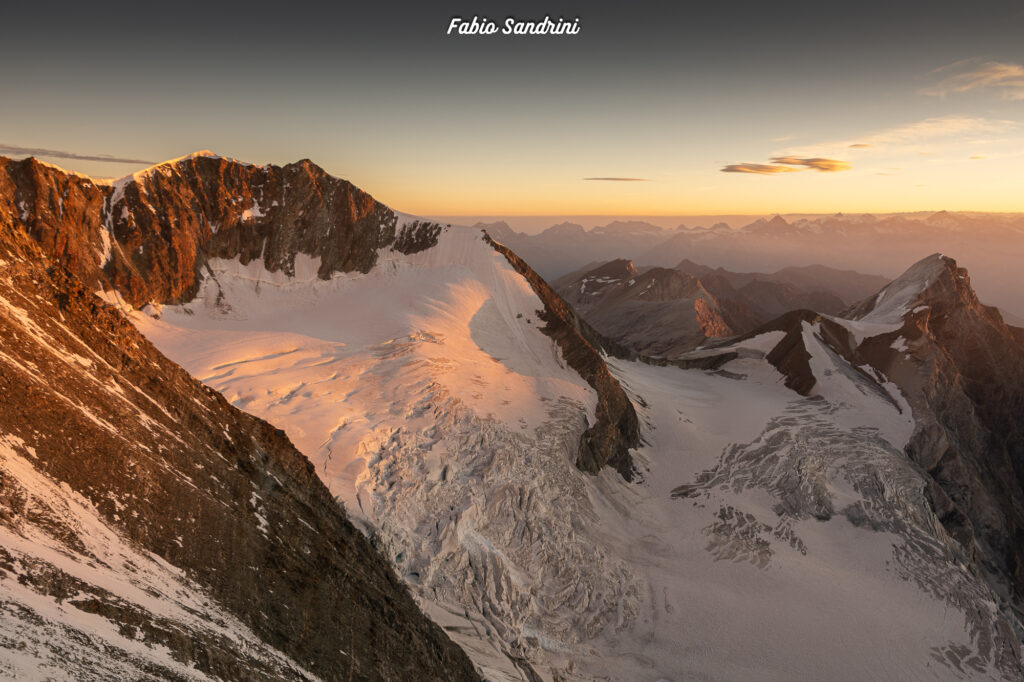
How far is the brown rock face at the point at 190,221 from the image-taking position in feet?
145

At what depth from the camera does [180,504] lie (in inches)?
786

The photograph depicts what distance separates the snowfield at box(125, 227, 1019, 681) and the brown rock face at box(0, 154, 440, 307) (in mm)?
3039

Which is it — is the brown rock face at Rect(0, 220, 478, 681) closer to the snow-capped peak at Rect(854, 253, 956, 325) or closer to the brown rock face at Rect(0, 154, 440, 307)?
the brown rock face at Rect(0, 154, 440, 307)

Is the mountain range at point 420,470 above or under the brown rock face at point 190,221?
under

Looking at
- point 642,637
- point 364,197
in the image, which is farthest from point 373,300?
point 642,637

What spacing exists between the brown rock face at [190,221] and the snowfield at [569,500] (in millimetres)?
3039

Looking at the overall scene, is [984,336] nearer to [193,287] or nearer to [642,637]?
[642,637]

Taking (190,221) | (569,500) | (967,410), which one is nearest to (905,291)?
(967,410)

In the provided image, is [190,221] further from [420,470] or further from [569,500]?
[569,500]

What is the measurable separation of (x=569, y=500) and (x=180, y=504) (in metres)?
31.3

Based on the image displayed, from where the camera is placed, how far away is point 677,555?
1823 inches

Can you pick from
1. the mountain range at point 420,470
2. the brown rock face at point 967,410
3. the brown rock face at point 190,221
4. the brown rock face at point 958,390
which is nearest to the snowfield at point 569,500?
the mountain range at point 420,470

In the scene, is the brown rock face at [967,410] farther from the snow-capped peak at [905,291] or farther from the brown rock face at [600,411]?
the brown rock face at [600,411]

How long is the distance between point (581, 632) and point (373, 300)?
142 ft
